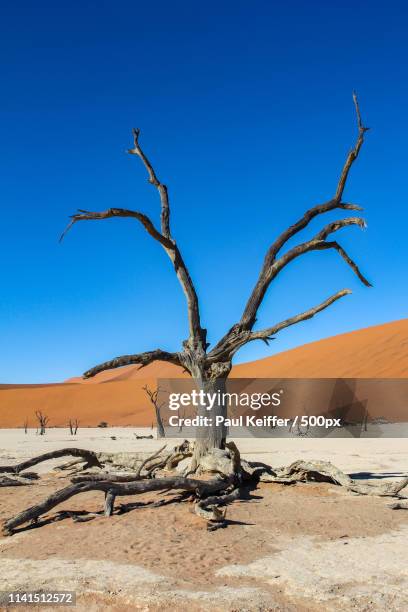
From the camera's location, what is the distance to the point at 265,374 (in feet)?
209

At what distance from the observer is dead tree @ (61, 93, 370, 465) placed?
8828 millimetres

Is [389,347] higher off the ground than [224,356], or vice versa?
[389,347]

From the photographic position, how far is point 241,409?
43.3 m

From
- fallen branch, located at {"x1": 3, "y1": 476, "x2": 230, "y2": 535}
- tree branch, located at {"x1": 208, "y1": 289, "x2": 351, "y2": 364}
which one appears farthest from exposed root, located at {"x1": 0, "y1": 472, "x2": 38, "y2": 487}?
tree branch, located at {"x1": 208, "y1": 289, "x2": 351, "y2": 364}

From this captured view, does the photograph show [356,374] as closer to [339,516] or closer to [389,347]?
[389,347]

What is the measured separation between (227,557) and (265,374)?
59.0 meters

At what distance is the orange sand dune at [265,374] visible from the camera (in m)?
49.2

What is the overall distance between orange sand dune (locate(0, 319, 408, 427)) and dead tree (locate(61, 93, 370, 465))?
3456 centimetres

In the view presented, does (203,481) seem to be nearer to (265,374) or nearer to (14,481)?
(14,481)

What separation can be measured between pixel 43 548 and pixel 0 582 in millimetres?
966

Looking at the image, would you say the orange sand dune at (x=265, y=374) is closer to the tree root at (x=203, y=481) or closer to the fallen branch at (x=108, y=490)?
the tree root at (x=203, y=481)

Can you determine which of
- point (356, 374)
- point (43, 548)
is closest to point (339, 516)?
point (43, 548)

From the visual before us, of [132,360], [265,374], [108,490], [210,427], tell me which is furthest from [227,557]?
[265,374]

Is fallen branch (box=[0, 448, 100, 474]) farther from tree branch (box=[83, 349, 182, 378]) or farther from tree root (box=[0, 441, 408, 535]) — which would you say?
tree branch (box=[83, 349, 182, 378])
